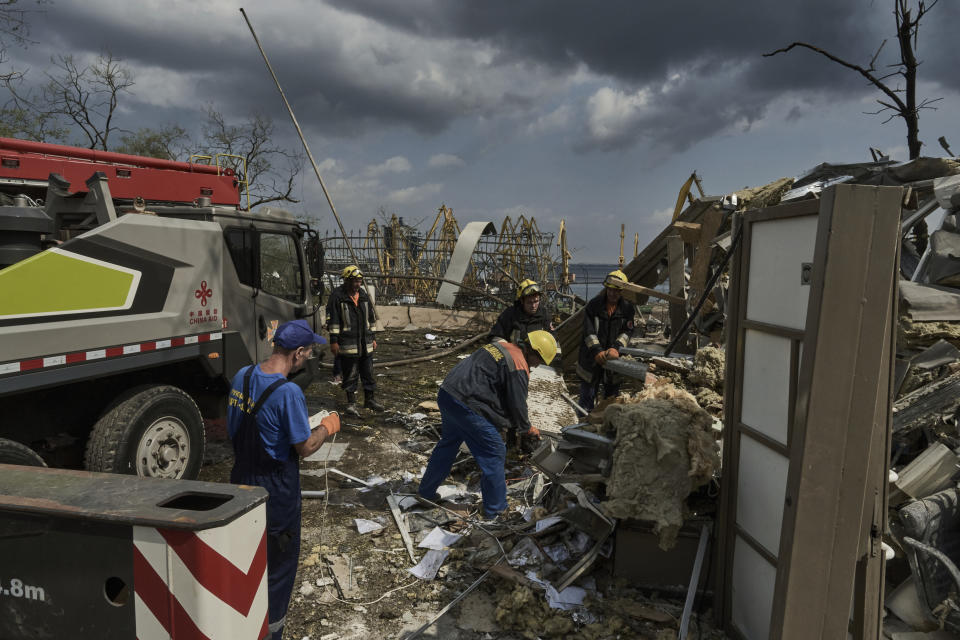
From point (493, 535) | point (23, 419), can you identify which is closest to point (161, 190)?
point (23, 419)

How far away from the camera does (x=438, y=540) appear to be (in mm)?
4246

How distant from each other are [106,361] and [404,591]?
103 inches

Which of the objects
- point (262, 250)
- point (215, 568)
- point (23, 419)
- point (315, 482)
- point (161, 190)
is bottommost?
point (315, 482)

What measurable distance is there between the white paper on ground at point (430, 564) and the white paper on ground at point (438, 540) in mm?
82

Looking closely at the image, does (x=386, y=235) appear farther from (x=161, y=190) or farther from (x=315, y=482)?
(x=315, y=482)

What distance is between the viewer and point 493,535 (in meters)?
4.15

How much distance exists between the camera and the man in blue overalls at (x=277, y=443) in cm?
282

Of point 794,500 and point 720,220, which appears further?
point 720,220

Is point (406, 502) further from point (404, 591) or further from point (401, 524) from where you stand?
point (404, 591)

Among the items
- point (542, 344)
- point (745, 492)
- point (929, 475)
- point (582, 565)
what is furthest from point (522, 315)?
point (929, 475)

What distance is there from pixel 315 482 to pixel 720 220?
5766 mm

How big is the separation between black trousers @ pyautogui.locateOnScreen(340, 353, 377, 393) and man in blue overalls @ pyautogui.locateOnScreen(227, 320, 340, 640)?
4353 mm

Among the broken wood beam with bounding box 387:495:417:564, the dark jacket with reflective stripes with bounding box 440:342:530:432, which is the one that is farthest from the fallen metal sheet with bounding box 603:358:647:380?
the broken wood beam with bounding box 387:495:417:564

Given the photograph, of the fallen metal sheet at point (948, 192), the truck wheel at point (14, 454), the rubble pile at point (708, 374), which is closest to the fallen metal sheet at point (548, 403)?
the rubble pile at point (708, 374)
